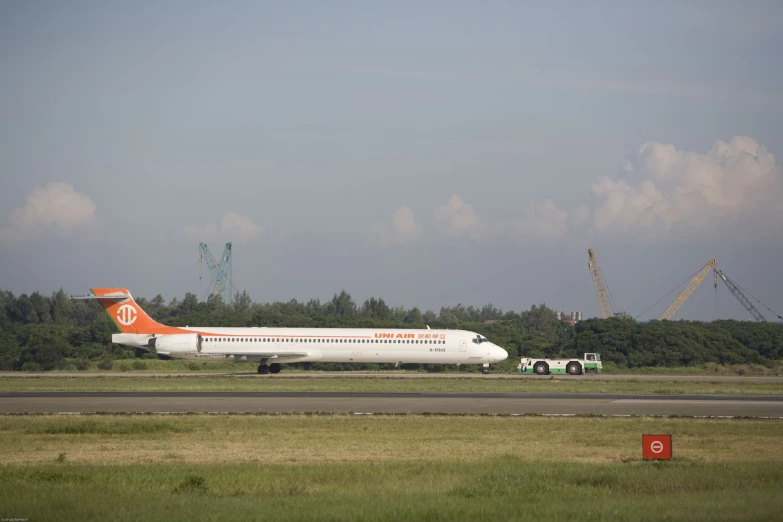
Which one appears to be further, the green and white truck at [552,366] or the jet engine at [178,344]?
the green and white truck at [552,366]

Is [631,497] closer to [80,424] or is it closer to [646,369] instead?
[80,424]

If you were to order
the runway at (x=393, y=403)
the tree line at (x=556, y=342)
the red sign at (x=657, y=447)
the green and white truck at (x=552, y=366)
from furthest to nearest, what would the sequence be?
the tree line at (x=556, y=342)
the green and white truck at (x=552, y=366)
the runway at (x=393, y=403)
the red sign at (x=657, y=447)

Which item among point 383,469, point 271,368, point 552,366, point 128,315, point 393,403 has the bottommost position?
point 383,469

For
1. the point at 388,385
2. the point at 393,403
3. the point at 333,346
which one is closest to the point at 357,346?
the point at 333,346

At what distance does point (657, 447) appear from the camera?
58.4ft

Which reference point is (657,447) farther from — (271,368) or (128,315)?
(128,315)

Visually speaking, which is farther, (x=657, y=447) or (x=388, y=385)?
(x=388, y=385)

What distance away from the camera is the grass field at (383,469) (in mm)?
12867

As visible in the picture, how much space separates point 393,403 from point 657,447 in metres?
15.8

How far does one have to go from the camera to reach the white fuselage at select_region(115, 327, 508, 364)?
175 feet

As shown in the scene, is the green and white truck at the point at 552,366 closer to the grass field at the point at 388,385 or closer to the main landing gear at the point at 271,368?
the grass field at the point at 388,385

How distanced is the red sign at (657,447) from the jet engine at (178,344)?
129 ft

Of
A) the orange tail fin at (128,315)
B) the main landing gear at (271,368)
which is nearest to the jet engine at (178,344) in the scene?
the orange tail fin at (128,315)

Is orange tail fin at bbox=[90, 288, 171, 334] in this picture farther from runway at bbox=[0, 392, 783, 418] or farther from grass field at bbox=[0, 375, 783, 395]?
runway at bbox=[0, 392, 783, 418]
